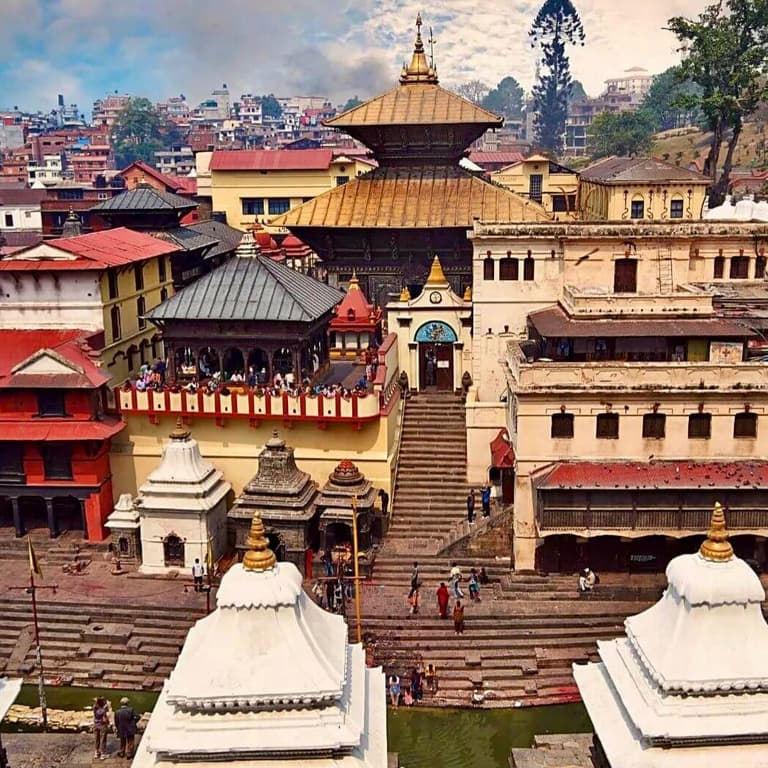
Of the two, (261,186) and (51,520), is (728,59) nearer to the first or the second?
(261,186)

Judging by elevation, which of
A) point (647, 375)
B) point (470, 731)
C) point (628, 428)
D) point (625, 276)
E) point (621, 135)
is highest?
point (621, 135)

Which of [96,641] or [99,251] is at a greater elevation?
[99,251]

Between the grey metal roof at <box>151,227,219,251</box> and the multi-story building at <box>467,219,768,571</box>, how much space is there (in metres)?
16.9

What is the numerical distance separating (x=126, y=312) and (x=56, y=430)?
21.4 ft

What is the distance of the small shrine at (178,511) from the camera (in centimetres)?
2678

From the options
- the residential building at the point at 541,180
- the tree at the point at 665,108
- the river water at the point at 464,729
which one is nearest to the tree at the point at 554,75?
the tree at the point at 665,108

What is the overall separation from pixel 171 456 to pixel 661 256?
1637 centimetres

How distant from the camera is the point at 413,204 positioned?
36.8 metres

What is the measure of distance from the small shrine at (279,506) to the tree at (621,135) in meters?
76.6

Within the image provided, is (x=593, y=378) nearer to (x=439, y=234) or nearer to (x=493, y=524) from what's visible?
(x=493, y=524)

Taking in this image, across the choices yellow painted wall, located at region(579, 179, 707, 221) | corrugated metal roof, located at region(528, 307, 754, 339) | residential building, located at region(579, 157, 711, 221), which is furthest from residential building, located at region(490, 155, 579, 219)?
corrugated metal roof, located at region(528, 307, 754, 339)

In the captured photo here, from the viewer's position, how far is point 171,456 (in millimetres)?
26969

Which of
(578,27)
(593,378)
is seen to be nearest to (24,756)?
(593,378)

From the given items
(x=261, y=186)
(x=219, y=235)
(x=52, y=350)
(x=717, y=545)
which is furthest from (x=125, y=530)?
(x=261, y=186)
